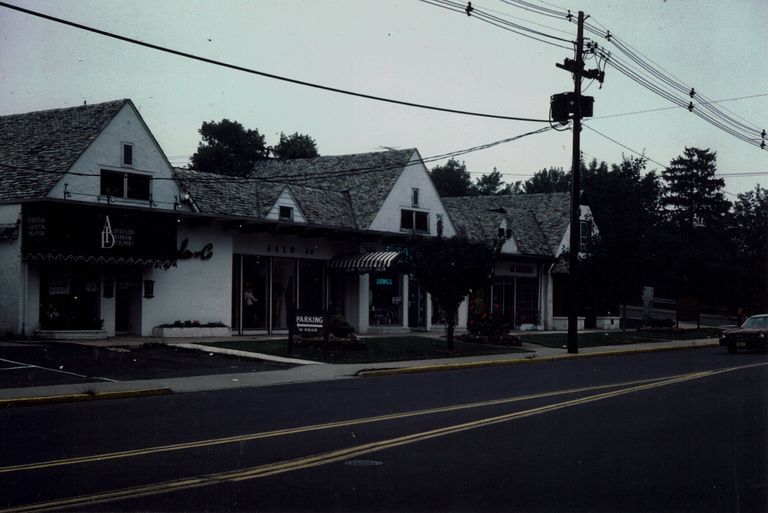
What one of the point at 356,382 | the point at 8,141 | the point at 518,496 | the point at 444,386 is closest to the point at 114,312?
the point at 8,141

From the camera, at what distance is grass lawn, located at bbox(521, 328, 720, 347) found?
3688 cm

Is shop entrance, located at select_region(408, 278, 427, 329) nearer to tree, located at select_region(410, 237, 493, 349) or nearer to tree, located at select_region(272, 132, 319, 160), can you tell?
tree, located at select_region(410, 237, 493, 349)

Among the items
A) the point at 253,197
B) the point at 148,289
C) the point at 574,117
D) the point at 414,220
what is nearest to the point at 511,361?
the point at 574,117

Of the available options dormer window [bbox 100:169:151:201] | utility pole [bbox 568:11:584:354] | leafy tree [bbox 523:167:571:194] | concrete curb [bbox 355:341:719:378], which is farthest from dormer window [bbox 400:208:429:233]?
leafy tree [bbox 523:167:571:194]

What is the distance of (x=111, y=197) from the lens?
29.6m

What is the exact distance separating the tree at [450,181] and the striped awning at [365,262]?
5873 centimetres

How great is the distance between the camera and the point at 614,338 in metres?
40.4

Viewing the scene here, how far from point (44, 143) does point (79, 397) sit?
55.6 ft

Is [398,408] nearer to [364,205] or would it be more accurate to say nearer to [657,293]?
[364,205]

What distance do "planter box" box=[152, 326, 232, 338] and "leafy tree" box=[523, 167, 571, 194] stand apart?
88390 millimetres

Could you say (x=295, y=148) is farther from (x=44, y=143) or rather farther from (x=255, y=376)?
(x=255, y=376)

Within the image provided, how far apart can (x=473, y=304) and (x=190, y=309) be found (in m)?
17.4

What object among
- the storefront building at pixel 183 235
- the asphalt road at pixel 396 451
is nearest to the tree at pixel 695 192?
the storefront building at pixel 183 235

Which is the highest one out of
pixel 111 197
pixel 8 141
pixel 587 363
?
pixel 8 141
